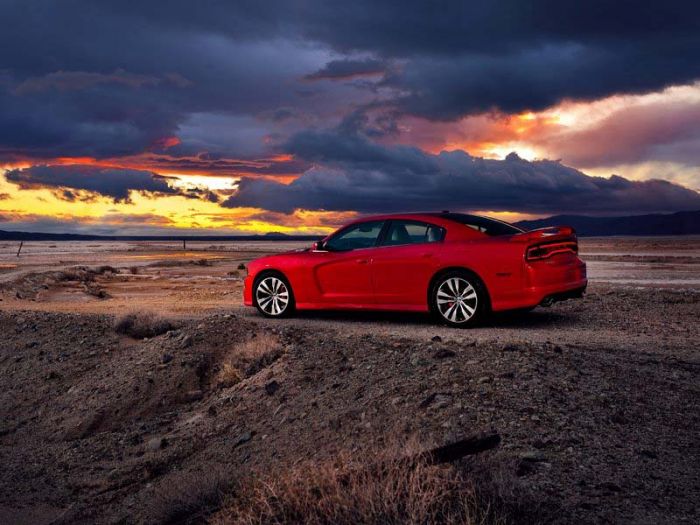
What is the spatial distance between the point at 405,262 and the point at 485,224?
4.50 feet

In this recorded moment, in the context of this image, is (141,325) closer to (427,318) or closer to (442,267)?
(427,318)

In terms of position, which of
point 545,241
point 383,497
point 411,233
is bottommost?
point 383,497

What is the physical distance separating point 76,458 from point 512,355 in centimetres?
559

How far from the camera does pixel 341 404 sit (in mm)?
7664

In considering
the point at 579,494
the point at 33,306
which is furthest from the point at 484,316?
the point at 33,306

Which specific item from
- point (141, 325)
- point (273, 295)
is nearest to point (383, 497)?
point (273, 295)

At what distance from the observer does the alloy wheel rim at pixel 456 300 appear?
10578 mm

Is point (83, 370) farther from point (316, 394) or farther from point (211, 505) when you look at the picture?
point (211, 505)

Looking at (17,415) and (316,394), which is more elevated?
(316,394)

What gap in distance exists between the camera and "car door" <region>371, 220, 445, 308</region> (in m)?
10.7

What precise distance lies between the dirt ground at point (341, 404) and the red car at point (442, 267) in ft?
1.53

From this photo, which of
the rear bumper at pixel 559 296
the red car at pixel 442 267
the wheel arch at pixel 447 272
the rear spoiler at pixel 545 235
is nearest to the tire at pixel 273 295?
the red car at pixel 442 267

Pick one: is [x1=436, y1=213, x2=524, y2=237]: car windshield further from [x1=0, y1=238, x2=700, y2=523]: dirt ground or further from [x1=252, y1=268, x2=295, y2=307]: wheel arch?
[x1=252, y1=268, x2=295, y2=307]: wheel arch

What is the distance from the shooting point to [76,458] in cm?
883
